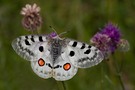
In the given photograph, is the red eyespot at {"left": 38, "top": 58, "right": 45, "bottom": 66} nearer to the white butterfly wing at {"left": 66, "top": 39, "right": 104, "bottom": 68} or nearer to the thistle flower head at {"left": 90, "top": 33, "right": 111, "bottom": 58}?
the white butterfly wing at {"left": 66, "top": 39, "right": 104, "bottom": 68}

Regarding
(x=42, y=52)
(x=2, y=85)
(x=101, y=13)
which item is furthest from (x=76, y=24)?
(x=42, y=52)

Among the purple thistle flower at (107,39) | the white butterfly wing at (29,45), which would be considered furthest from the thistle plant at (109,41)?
the white butterfly wing at (29,45)

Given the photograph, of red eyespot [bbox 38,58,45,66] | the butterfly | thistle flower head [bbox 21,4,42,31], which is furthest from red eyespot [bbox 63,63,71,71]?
thistle flower head [bbox 21,4,42,31]

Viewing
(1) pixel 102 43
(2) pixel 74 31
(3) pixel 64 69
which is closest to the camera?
(3) pixel 64 69

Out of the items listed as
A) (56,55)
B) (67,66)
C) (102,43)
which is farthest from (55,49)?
(102,43)

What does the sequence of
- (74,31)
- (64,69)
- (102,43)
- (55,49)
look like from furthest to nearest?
(74,31) < (102,43) < (55,49) < (64,69)

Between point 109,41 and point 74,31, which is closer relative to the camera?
point 109,41

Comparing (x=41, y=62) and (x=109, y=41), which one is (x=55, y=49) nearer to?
(x=41, y=62)

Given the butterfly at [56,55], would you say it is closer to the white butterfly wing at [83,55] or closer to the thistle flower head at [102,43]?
the white butterfly wing at [83,55]
